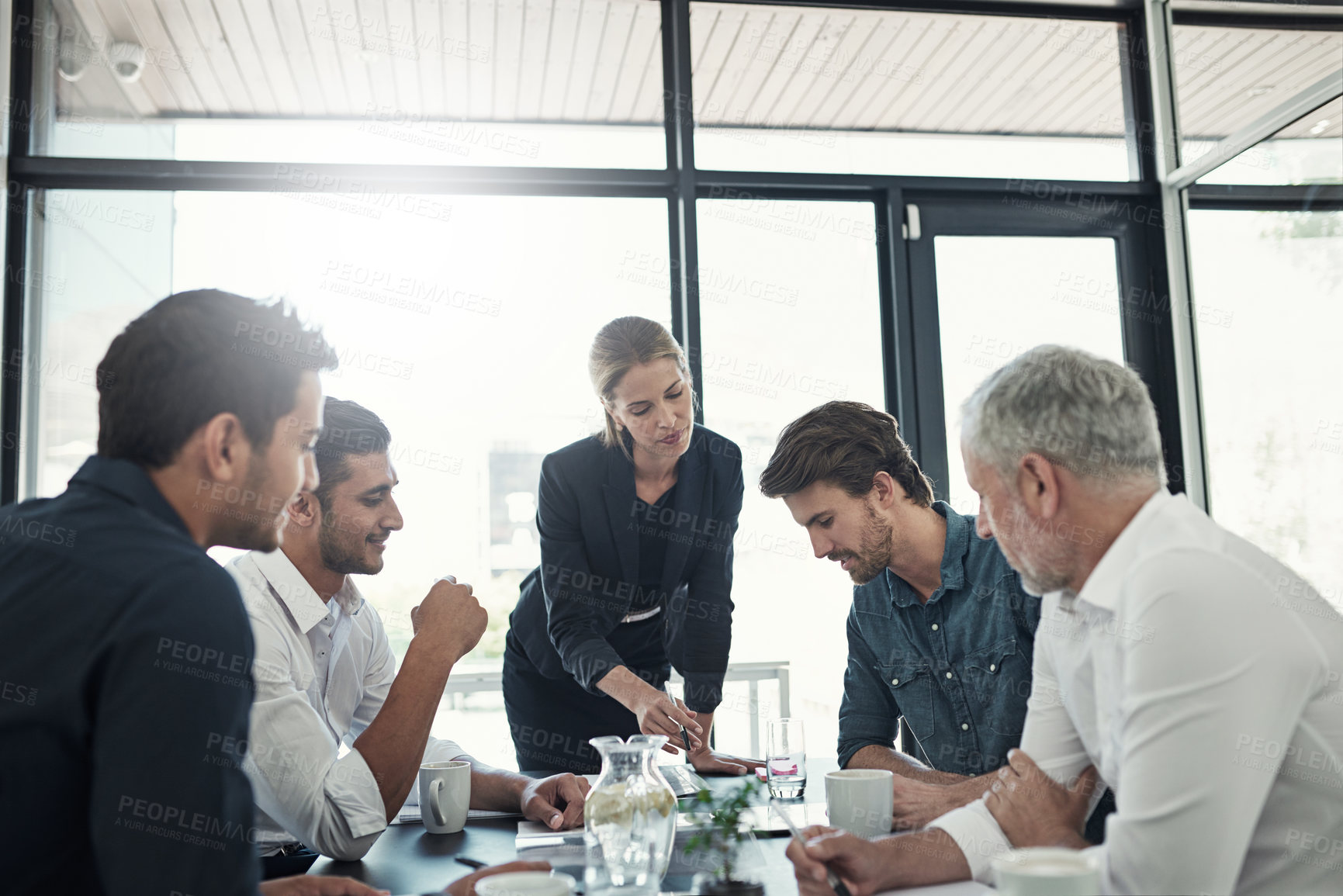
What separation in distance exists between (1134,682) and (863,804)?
496 mm

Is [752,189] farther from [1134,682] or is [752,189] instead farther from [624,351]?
[1134,682]

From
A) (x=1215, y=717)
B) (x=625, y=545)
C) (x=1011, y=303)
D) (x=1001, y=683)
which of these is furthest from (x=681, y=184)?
(x=1215, y=717)

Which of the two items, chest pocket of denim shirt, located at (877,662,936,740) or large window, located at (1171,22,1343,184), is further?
large window, located at (1171,22,1343,184)

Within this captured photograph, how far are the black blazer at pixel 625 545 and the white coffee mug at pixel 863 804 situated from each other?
106 centimetres

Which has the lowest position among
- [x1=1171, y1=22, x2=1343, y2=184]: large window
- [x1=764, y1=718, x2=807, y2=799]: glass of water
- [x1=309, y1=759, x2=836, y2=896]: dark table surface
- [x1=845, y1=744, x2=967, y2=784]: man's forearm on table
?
[x1=309, y1=759, x2=836, y2=896]: dark table surface

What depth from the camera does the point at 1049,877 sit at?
92 cm

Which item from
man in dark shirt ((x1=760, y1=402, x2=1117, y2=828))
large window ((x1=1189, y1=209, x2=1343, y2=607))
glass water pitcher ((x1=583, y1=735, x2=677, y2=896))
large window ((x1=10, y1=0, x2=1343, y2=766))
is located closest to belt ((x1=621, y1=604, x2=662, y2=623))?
man in dark shirt ((x1=760, y1=402, x2=1117, y2=828))

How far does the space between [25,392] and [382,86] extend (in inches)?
63.2

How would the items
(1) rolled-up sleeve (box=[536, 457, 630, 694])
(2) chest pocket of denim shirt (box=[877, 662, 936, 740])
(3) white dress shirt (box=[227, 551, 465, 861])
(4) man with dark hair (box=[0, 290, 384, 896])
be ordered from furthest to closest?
1. (1) rolled-up sleeve (box=[536, 457, 630, 694])
2. (2) chest pocket of denim shirt (box=[877, 662, 936, 740])
3. (3) white dress shirt (box=[227, 551, 465, 861])
4. (4) man with dark hair (box=[0, 290, 384, 896])

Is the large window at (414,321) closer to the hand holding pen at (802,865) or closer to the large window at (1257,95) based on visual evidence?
the large window at (1257,95)

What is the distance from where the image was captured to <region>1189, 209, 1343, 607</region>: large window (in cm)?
322

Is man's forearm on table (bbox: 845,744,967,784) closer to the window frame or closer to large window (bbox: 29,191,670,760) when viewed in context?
large window (bbox: 29,191,670,760)

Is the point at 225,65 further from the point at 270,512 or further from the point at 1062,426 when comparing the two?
the point at 1062,426

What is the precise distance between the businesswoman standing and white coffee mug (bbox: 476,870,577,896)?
4.41ft
